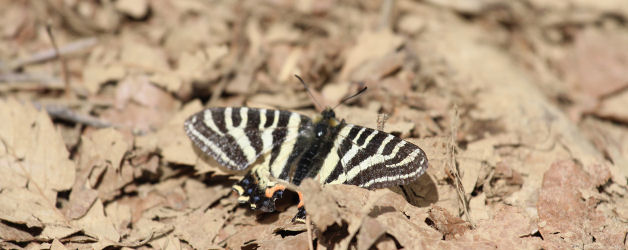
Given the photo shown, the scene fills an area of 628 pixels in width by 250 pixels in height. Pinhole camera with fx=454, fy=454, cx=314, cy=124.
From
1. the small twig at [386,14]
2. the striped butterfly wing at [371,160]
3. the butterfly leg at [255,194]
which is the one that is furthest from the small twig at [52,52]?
the small twig at [386,14]

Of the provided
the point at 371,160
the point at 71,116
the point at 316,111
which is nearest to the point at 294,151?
the point at 371,160

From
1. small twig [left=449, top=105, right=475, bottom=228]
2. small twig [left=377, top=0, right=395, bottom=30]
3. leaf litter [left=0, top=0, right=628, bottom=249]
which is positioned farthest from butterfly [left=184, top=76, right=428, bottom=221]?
small twig [left=377, top=0, right=395, bottom=30]

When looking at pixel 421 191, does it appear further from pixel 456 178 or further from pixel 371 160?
pixel 371 160

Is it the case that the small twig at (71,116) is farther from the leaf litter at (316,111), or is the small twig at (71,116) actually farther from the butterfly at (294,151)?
the butterfly at (294,151)

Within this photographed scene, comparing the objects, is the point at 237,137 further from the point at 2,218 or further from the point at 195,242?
the point at 2,218

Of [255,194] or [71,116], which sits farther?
[71,116]

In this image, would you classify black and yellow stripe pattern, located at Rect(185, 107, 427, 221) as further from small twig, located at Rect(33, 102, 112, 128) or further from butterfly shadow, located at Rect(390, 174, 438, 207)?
small twig, located at Rect(33, 102, 112, 128)

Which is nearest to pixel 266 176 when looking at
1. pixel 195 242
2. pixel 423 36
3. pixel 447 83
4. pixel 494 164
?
pixel 195 242

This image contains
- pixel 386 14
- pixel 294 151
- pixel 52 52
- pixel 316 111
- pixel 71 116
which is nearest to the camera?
pixel 294 151
